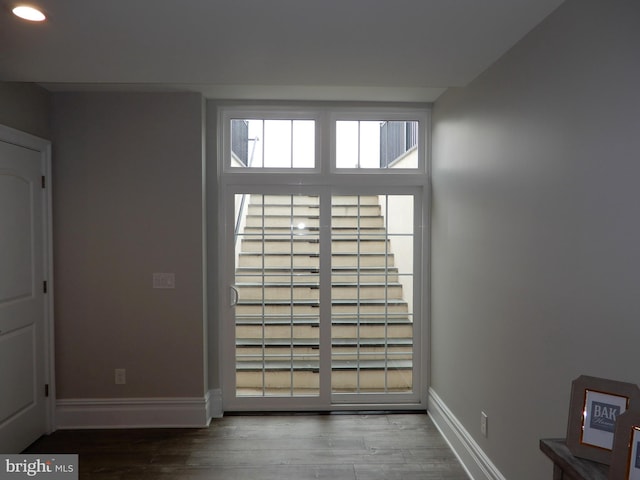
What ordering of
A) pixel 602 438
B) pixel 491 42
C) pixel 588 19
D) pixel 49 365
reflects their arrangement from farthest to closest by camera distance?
pixel 49 365
pixel 491 42
pixel 588 19
pixel 602 438

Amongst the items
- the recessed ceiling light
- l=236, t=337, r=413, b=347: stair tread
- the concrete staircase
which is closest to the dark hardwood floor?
the concrete staircase

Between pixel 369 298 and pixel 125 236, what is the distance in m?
2.06

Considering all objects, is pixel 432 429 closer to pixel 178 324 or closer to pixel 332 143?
pixel 178 324

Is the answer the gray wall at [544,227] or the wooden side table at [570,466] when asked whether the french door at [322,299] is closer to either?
the gray wall at [544,227]

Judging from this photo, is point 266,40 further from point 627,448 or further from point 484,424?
point 484,424

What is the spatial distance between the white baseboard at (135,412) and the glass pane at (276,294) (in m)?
0.43

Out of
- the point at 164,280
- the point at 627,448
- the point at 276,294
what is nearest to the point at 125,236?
the point at 164,280

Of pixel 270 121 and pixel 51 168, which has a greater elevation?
pixel 270 121

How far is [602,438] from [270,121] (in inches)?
127

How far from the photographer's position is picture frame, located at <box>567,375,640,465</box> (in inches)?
50.4

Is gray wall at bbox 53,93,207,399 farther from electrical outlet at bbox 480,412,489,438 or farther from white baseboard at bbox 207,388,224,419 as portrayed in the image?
electrical outlet at bbox 480,412,489,438

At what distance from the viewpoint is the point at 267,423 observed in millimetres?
3607

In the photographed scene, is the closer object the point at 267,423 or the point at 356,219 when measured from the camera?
the point at 267,423

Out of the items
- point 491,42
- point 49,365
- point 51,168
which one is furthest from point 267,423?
point 491,42
